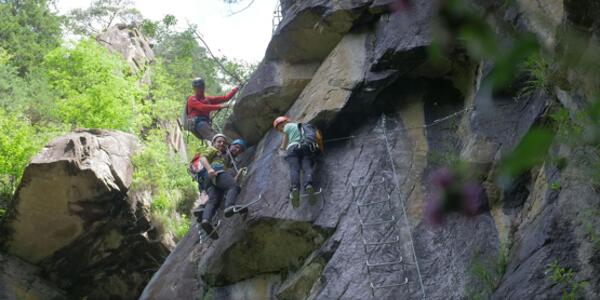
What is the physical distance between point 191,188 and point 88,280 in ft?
13.4

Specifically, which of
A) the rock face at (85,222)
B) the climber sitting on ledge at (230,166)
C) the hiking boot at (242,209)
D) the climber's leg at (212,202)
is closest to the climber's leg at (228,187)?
the climber's leg at (212,202)

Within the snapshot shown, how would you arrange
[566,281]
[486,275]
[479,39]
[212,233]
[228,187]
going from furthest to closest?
[228,187] < [212,233] < [486,275] < [566,281] < [479,39]

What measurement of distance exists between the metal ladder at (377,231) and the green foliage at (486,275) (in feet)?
3.39

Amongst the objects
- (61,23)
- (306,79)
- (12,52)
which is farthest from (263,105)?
(61,23)

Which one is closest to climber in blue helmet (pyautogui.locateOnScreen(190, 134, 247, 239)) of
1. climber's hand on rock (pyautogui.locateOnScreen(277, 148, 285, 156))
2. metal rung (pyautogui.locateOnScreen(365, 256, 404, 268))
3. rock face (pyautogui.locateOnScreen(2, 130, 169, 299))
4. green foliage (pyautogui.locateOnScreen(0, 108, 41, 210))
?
climber's hand on rock (pyautogui.locateOnScreen(277, 148, 285, 156))

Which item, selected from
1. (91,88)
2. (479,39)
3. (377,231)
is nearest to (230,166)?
(377,231)

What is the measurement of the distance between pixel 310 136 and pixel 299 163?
44cm

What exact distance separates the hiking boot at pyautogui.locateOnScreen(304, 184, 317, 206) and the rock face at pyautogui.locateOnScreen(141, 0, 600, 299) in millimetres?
186

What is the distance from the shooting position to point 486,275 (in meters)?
7.33

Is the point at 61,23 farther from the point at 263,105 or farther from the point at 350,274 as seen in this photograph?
the point at 350,274

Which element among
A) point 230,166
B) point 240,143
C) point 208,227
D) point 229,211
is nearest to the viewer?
point 229,211

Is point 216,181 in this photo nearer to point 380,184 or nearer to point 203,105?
point 380,184

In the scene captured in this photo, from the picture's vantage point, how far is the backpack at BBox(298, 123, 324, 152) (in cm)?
987

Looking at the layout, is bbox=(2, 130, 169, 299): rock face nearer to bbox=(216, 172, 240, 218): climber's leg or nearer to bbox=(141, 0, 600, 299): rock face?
bbox=(141, 0, 600, 299): rock face
